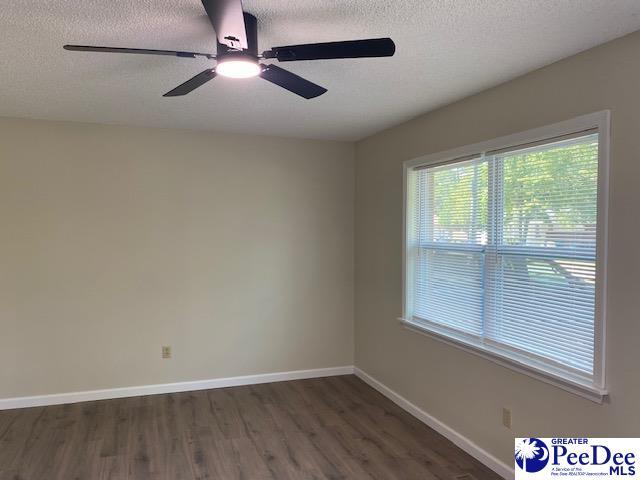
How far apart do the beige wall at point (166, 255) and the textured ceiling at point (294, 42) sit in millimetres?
533

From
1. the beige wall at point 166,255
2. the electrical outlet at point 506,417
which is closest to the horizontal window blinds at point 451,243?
the electrical outlet at point 506,417

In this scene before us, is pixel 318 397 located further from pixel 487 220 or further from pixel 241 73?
pixel 241 73

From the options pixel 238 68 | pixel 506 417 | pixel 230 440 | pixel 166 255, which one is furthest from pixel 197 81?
pixel 506 417

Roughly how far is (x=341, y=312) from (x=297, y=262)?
714mm

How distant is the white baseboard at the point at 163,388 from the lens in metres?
3.78

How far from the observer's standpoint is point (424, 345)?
354 cm

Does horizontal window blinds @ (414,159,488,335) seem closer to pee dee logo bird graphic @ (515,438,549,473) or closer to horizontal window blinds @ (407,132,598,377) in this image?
horizontal window blinds @ (407,132,598,377)

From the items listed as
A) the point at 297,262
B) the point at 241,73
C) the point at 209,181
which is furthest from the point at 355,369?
the point at 241,73

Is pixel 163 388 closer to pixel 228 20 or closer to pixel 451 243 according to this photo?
pixel 451 243

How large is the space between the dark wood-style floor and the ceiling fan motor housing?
233 cm

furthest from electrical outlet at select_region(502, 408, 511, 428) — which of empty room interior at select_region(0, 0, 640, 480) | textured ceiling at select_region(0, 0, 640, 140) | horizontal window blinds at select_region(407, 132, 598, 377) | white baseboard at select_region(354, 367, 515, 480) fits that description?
textured ceiling at select_region(0, 0, 640, 140)

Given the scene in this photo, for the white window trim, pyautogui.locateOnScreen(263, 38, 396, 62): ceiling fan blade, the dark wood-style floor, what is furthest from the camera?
the dark wood-style floor

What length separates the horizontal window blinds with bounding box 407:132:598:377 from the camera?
2.31 metres

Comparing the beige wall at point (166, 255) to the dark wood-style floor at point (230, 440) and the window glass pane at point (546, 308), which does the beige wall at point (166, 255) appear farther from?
the window glass pane at point (546, 308)
